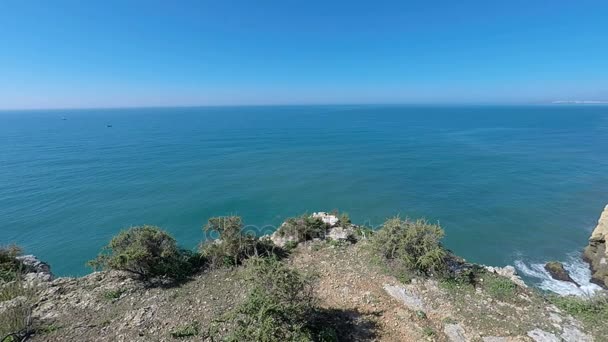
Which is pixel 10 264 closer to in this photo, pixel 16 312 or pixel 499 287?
pixel 16 312

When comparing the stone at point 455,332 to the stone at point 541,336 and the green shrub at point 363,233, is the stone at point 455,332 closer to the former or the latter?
the stone at point 541,336

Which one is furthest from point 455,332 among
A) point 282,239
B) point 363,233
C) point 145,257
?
point 145,257

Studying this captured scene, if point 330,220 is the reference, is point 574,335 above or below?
below

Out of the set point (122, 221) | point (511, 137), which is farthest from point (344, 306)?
point (511, 137)

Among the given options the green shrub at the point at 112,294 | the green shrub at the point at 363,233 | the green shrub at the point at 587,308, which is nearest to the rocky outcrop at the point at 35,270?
the green shrub at the point at 112,294

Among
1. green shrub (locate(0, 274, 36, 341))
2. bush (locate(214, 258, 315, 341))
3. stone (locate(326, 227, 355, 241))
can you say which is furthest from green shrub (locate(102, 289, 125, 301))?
stone (locate(326, 227, 355, 241))

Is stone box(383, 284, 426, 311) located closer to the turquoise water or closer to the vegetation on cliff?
the vegetation on cliff

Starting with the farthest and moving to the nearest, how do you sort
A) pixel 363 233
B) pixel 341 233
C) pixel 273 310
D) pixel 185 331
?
pixel 363 233
pixel 341 233
pixel 185 331
pixel 273 310
